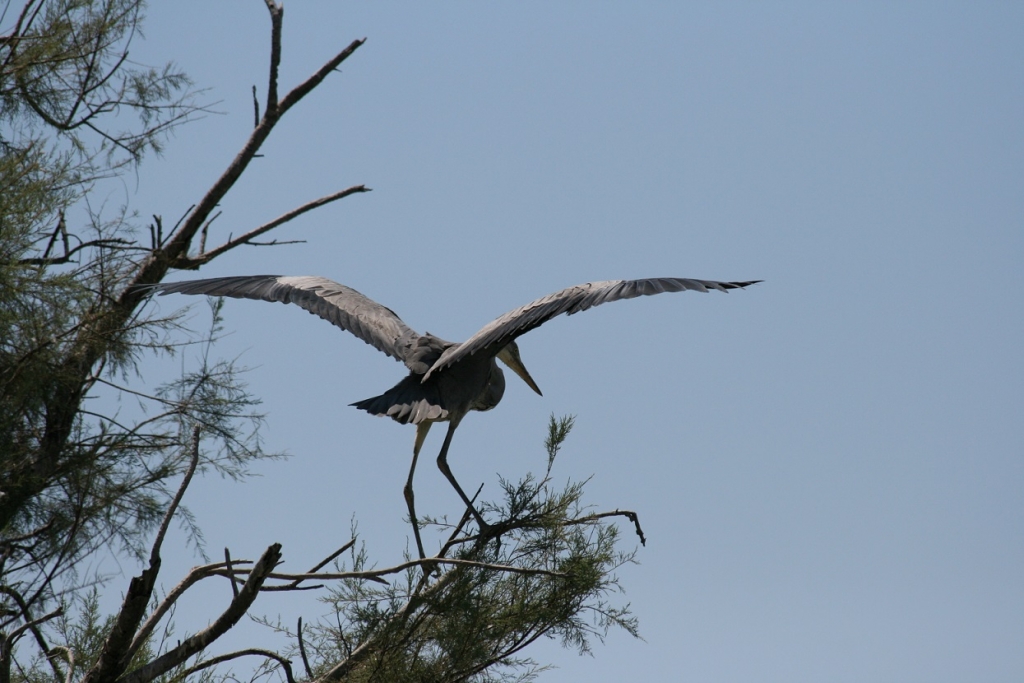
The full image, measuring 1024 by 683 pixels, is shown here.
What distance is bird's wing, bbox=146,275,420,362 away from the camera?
14.3 feet

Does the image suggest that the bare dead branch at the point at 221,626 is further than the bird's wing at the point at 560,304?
No

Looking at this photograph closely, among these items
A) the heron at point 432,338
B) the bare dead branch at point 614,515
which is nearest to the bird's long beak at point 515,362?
the heron at point 432,338

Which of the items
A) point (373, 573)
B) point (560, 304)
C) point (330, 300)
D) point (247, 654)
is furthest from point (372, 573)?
point (330, 300)

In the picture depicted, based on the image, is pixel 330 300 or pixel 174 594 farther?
pixel 330 300

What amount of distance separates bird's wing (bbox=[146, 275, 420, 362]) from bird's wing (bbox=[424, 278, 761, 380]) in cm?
43

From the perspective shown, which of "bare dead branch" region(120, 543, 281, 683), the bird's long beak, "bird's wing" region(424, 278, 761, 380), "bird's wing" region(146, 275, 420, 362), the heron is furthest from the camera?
the bird's long beak

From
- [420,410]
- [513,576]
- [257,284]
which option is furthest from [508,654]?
[257,284]

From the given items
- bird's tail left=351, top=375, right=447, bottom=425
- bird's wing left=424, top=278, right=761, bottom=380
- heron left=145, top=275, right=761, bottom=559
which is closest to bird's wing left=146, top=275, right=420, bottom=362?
heron left=145, top=275, right=761, bottom=559

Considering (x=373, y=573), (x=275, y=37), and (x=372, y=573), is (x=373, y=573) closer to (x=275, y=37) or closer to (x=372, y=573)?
(x=372, y=573)

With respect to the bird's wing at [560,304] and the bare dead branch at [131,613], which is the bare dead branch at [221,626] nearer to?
the bare dead branch at [131,613]

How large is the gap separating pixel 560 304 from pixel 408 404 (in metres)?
0.65

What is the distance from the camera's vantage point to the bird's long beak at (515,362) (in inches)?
194

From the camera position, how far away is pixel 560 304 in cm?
369

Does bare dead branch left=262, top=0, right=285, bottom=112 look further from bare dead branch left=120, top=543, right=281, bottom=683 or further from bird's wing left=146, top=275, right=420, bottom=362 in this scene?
bare dead branch left=120, top=543, right=281, bottom=683
